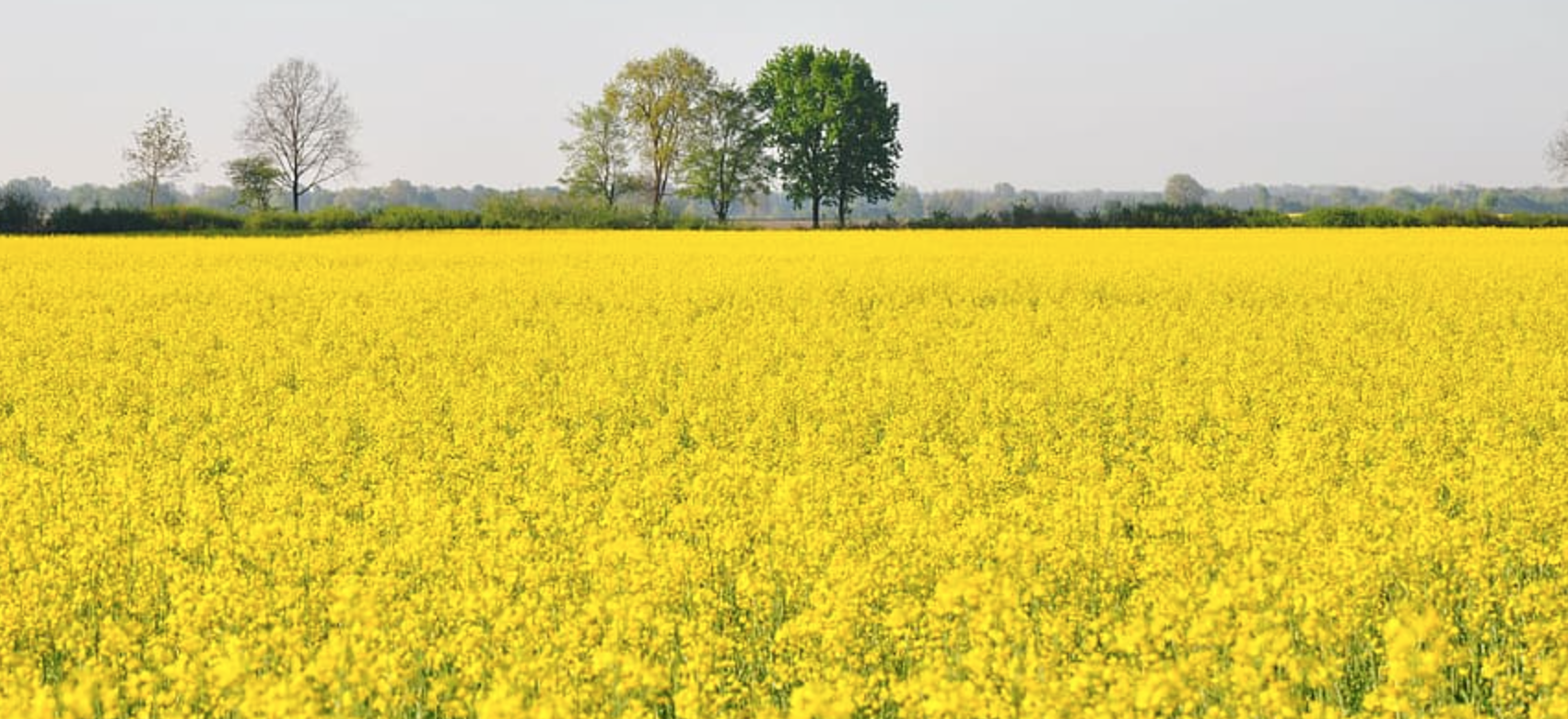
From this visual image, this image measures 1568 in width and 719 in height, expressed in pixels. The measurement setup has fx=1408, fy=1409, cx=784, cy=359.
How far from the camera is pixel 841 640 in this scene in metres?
5.43

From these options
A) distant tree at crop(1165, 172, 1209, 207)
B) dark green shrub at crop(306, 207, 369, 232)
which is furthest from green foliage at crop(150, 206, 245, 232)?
distant tree at crop(1165, 172, 1209, 207)

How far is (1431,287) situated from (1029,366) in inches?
461

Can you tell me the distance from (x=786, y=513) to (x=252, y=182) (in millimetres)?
68033

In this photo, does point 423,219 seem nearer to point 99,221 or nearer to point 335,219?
point 335,219

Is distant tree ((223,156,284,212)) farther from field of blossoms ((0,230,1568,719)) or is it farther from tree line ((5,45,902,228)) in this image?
field of blossoms ((0,230,1568,719))

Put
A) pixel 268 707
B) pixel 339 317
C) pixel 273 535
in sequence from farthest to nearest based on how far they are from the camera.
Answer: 1. pixel 339 317
2. pixel 273 535
3. pixel 268 707

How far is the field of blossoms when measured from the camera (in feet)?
16.5

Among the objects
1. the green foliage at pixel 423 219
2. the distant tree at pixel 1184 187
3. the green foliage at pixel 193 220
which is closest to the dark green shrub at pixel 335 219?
the green foliage at pixel 423 219

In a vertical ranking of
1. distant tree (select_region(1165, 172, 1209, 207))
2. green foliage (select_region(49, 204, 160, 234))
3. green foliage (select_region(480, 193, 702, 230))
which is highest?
distant tree (select_region(1165, 172, 1209, 207))

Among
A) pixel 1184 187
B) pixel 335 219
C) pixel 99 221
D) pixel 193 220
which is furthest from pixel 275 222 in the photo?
pixel 1184 187

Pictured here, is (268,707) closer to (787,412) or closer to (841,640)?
(841,640)

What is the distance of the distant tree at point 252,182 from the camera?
227 feet

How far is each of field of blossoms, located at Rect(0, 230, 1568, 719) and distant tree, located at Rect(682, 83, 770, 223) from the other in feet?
171

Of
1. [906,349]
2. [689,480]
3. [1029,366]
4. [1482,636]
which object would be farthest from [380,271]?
[1482,636]
